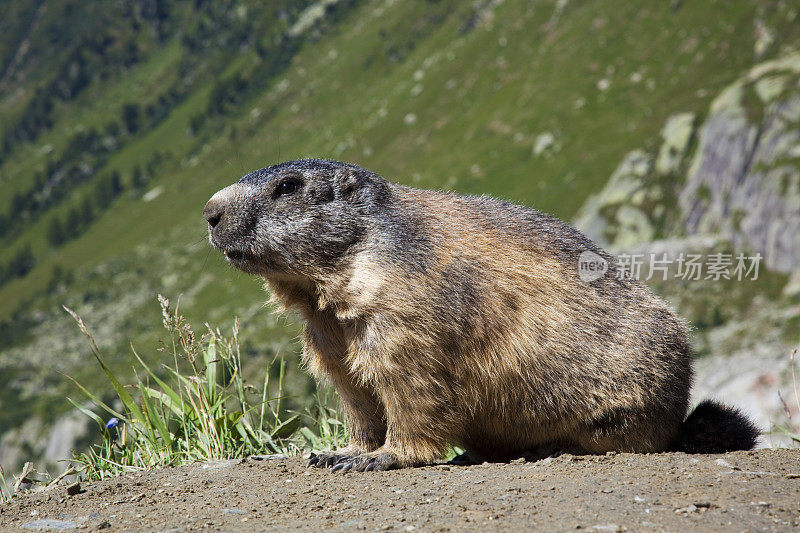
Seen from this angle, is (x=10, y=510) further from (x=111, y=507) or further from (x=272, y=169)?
(x=272, y=169)

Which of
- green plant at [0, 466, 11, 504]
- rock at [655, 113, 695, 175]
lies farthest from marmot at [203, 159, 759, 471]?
rock at [655, 113, 695, 175]

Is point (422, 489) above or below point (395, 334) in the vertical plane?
below

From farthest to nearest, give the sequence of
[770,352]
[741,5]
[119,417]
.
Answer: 1. [741,5]
2. [770,352]
3. [119,417]

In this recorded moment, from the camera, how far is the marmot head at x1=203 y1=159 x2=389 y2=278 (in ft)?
26.3

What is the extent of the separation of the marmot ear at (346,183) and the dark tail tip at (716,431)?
15.5ft

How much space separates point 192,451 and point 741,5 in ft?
595

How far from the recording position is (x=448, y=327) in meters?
7.80

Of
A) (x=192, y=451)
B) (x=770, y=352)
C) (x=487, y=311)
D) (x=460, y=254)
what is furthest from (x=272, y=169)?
(x=770, y=352)

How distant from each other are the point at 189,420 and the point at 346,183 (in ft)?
11.5

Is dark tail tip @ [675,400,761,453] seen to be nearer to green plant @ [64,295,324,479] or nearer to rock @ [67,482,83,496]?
green plant @ [64,295,324,479]

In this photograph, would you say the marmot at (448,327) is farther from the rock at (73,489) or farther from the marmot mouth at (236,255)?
the rock at (73,489)

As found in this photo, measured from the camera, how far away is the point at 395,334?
7.61 m

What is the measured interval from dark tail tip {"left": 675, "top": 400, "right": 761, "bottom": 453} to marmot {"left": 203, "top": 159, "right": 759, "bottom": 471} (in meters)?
0.02

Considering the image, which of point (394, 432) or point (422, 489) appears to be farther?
point (394, 432)
